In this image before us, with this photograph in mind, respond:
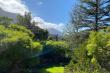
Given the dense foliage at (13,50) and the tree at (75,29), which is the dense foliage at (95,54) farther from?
the tree at (75,29)

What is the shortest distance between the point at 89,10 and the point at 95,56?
18.8 metres

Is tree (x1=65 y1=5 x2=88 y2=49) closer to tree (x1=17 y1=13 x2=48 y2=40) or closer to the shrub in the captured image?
the shrub

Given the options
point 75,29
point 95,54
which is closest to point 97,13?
point 75,29

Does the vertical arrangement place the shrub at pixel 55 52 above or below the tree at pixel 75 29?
below

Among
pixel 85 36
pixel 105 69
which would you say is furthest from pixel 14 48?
pixel 85 36

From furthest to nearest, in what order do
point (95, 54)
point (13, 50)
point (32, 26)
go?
1. point (32, 26)
2. point (13, 50)
3. point (95, 54)

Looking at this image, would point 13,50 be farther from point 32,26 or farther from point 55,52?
point 32,26

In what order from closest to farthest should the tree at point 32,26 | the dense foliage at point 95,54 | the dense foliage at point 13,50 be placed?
1. the dense foliage at point 95,54
2. the dense foliage at point 13,50
3. the tree at point 32,26

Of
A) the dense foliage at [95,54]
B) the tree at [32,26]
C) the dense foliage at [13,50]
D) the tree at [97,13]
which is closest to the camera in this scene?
the dense foliage at [95,54]

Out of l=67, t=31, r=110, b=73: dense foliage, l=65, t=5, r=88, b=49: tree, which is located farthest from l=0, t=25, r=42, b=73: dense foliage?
l=65, t=5, r=88, b=49: tree

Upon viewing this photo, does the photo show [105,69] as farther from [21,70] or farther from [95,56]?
[21,70]

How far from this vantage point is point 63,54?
45.0 metres

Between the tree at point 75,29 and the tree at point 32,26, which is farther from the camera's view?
the tree at point 32,26

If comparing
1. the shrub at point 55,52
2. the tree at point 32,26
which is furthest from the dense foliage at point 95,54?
the tree at point 32,26
